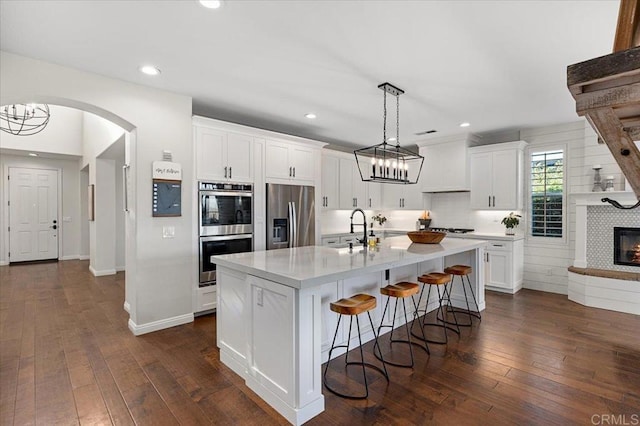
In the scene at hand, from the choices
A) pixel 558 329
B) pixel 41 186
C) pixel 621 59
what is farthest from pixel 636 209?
pixel 41 186

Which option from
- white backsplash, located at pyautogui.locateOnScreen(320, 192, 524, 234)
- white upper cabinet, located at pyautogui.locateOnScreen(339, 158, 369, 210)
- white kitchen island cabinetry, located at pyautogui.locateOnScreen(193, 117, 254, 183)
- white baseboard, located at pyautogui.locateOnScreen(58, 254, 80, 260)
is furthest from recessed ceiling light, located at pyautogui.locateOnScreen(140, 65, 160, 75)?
white baseboard, located at pyautogui.locateOnScreen(58, 254, 80, 260)

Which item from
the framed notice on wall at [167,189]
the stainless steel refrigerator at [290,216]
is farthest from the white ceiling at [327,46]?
the stainless steel refrigerator at [290,216]

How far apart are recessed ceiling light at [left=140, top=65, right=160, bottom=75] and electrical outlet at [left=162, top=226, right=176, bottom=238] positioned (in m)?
1.62

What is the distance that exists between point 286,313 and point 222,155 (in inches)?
106

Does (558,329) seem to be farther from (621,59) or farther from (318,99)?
(621,59)

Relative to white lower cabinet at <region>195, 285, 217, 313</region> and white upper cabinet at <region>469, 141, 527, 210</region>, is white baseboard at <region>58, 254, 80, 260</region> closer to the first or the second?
white lower cabinet at <region>195, 285, 217, 313</region>

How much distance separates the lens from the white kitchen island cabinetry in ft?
13.0

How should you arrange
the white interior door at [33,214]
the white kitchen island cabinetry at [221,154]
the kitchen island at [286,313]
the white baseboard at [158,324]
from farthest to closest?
the white interior door at [33,214]
the white kitchen island cabinetry at [221,154]
the white baseboard at [158,324]
the kitchen island at [286,313]

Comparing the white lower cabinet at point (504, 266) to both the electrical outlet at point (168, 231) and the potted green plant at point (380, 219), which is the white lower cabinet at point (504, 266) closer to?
the potted green plant at point (380, 219)

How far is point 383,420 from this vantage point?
6.84ft

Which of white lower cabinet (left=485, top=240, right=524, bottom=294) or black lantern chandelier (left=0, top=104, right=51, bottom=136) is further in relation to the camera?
white lower cabinet (left=485, top=240, right=524, bottom=294)

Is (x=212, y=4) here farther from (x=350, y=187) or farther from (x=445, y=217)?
(x=445, y=217)

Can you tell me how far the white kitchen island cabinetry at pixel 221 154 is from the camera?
397 cm

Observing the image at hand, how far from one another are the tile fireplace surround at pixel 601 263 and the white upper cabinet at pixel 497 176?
2.88 ft
